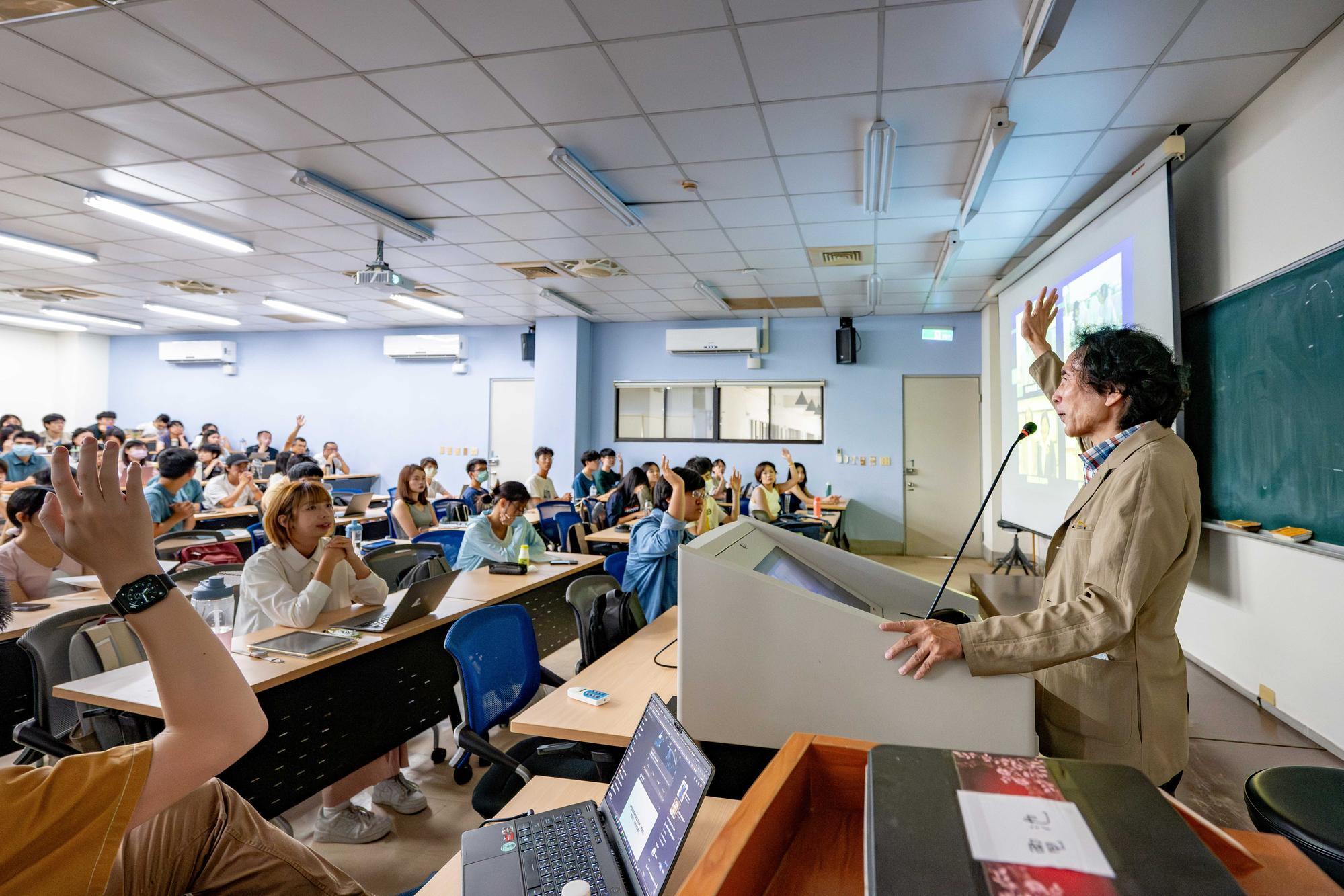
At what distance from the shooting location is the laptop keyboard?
99 cm

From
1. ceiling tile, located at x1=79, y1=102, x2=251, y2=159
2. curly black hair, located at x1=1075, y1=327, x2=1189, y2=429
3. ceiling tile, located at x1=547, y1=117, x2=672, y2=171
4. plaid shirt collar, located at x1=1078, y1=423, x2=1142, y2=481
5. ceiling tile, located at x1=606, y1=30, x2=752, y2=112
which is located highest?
ceiling tile, located at x1=79, y1=102, x2=251, y2=159

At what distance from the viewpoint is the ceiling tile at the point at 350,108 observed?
10.9 feet

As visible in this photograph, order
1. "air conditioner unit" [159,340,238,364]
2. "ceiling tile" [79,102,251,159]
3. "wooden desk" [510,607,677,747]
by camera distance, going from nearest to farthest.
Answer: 1. "wooden desk" [510,607,677,747]
2. "ceiling tile" [79,102,251,159]
3. "air conditioner unit" [159,340,238,364]

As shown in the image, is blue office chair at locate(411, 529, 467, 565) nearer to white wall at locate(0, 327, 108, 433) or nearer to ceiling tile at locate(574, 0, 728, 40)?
ceiling tile at locate(574, 0, 728, 40)

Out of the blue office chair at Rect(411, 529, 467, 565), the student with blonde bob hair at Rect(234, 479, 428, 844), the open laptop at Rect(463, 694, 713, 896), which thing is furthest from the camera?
the blue office chair at Rect(411, 529, 467, 565)

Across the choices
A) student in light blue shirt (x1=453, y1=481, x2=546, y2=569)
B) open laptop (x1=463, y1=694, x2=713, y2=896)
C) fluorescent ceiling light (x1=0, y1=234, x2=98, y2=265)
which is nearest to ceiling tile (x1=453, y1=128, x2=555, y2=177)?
student in light blue shirt (x1=453, y1=481, x2=546, y2=569)

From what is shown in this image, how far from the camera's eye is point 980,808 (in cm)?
52

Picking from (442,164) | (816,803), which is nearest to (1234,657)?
(816,803)

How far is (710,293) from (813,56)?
450 cm

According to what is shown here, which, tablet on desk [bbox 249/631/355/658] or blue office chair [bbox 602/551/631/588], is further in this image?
blue office chair [bbox 602/551/631/588]

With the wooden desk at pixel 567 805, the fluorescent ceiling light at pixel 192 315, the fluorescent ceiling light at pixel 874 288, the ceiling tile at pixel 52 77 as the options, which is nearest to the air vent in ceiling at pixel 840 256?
the fluorescent ceiling light at pixel 874 288

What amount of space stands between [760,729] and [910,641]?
0.28 meters

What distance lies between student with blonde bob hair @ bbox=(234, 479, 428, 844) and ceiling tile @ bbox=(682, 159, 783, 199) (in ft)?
9.80

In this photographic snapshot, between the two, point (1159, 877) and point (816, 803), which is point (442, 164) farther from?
point (1159, 877)
